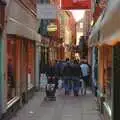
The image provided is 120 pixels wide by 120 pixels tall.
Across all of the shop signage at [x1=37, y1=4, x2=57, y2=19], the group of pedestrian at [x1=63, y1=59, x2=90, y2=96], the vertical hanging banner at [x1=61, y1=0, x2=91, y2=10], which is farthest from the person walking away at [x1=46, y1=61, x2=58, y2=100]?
the shop signage at [x1=37, y1=4, x2=57, y2=19]

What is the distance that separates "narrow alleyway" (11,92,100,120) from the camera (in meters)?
17.5

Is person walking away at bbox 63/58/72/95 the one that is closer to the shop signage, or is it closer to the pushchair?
the pushchair

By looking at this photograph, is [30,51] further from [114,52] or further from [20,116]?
[114,52]

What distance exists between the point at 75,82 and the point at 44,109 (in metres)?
6.44

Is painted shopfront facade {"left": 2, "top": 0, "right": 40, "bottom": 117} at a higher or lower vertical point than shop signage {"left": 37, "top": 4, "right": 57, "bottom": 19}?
lower

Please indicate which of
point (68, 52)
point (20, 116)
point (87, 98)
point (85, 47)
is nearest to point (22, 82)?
point (20, 116)

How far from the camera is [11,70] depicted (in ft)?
60.5

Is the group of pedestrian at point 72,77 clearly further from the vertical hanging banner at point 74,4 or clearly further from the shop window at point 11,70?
the shop window at point 11,70

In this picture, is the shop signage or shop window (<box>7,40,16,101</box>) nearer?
shop window (<box>7,40,16,101</box>)

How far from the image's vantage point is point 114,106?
471 inches

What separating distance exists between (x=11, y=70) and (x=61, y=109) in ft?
9.45

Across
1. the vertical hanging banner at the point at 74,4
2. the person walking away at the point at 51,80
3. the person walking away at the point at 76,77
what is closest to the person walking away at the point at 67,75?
the person walking away at the point at 76,77

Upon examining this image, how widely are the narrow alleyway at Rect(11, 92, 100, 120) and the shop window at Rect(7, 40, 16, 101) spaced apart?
784 millimetres

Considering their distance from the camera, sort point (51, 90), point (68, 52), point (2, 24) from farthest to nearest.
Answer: point (68, 52) → point (51, 90) → point (2, 24)
